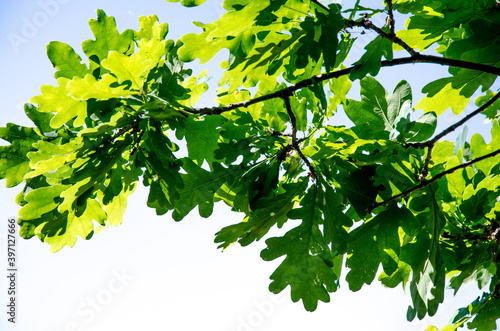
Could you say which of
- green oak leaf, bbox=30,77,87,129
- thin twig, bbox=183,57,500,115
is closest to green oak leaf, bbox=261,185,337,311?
thin twig, bbox=183,57,500,115

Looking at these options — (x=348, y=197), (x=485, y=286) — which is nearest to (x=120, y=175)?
(x=348, y=197)

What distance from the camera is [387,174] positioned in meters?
1.77

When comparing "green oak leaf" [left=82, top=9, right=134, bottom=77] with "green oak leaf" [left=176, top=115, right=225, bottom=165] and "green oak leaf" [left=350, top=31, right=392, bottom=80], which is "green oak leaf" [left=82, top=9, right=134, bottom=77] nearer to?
"green oak leaf" [left=176, top=115, right=225, bottom=165]

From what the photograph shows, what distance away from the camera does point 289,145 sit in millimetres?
1808

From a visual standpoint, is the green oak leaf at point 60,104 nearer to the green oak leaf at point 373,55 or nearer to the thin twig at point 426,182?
the green oak leaf at point 373,55

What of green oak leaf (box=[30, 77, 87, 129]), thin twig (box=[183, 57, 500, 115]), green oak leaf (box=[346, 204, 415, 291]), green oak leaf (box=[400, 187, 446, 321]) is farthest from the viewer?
green oak leaf (box=[346, 204, 415, 291])

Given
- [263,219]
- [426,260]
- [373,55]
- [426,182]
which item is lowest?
[426,260]

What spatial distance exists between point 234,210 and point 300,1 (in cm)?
96

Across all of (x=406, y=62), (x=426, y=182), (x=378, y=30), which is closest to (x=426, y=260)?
(x=426, y=182)

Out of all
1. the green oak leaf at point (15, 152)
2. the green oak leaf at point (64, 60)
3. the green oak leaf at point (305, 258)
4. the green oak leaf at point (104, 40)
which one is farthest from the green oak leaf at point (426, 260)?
the green oak leaf at point (15, 152)

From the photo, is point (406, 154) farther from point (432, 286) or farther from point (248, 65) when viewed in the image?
point (248, 65)

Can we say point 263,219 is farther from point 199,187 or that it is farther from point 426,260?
point 426,260

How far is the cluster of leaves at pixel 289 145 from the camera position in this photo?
1514 millimetres

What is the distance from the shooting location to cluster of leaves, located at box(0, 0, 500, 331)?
1.51 meters
